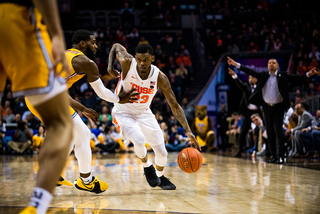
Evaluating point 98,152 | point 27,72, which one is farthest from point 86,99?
point 27,72

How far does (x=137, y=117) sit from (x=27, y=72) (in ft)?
8.97

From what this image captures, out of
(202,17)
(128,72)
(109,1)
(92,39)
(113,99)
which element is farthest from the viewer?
(109,1)

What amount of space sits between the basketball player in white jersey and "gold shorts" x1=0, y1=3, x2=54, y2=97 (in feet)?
8.06

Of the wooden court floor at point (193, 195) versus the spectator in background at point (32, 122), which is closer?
the wooden court floor at point (193, 195)

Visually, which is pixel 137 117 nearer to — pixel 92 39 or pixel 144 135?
pixel 144 135

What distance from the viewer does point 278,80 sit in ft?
23.3

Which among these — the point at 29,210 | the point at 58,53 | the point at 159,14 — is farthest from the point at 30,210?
the point at 159,14

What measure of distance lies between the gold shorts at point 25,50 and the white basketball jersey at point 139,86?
2.48 meters

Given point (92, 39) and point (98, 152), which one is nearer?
point (92, 39)

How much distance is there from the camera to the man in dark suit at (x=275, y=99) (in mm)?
7027

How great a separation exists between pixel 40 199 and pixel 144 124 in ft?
8.87

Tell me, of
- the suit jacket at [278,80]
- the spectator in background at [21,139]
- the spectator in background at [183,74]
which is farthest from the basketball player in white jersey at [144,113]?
the spectator in background at [183,74]

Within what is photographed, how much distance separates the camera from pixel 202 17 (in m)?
19.3

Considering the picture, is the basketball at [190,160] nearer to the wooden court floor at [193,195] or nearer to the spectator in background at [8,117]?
the wooden court floor at [193,195]
